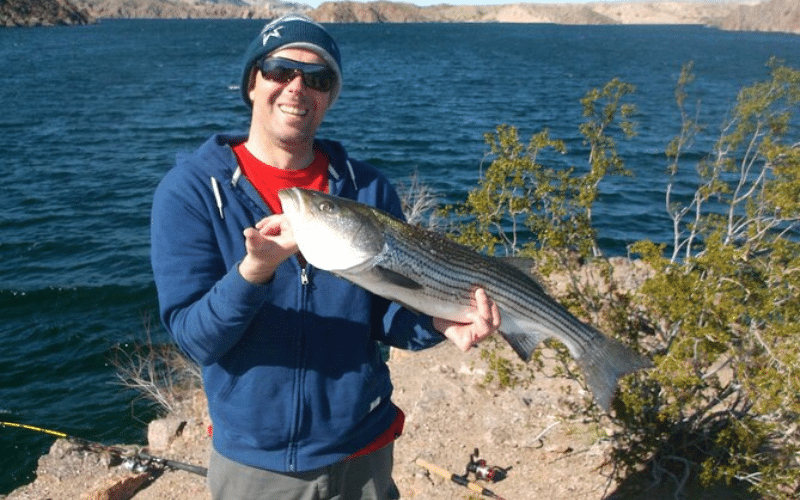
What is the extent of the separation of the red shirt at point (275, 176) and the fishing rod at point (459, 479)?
4.15m

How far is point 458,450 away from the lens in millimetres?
7543

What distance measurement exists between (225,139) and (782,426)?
5.14m

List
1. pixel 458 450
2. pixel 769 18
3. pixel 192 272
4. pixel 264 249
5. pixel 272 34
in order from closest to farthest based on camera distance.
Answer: pixel 264 249 → pixel 192 272 → pixel 272 34 → pixel 458 450 → pixel 769 18

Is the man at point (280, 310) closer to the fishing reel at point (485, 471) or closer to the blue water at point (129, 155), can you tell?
the fishing reel at point (485, 471)

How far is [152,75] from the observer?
2147 inches

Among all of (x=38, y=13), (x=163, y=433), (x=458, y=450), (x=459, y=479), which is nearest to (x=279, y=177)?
(x=459, y=479)

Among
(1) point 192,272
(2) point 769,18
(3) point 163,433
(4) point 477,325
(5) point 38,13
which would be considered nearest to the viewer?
(1) point 192,272

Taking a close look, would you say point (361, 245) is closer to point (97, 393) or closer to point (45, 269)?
point (97, 393)

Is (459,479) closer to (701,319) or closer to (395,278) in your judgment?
(701,319)

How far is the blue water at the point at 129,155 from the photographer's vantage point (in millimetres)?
13367

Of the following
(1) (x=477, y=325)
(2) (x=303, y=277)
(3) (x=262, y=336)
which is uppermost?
(2) (x=303, y=277)

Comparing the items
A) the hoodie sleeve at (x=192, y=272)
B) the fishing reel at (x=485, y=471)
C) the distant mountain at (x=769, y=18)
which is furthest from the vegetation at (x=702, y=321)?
the distant mountain at (x=769, y=18)

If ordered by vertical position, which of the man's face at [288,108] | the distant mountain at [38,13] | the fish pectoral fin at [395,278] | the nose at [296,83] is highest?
the nose at [296,83]

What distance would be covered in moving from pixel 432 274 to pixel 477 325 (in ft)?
1.26
